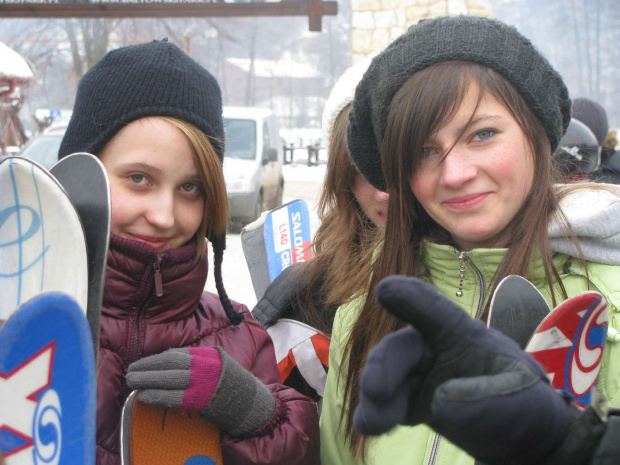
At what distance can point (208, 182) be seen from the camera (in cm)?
137

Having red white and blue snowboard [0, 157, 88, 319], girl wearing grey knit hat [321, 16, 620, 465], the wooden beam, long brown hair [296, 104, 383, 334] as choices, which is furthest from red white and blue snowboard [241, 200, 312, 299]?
the wooden beam

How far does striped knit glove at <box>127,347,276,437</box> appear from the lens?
3.55 feet

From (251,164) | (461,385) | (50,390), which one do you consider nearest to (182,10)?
(251,164)

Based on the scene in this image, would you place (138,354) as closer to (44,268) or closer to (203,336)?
(203,336)

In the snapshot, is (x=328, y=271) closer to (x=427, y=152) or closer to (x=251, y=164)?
(x=427, y=152)

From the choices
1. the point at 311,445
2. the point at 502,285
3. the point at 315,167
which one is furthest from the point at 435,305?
the point at 315,167

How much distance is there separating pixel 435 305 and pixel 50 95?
129ft

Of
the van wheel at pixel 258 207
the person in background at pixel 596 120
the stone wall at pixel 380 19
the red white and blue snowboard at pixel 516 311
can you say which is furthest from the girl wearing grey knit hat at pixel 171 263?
the stone wall at pixel 380 19

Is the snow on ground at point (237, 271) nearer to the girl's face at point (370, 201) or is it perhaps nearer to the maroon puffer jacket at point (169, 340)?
the girl's face at point (370, 201)

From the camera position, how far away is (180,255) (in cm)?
135

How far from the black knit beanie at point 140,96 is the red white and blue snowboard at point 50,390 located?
62cm

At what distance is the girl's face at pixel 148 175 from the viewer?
4.26 ft

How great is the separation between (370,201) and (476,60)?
30.6 inches

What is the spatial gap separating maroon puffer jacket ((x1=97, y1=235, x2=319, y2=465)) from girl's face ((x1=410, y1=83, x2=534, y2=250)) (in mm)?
528
